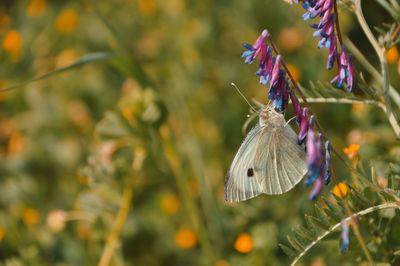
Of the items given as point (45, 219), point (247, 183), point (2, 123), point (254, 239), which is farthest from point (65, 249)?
point (2, 123)

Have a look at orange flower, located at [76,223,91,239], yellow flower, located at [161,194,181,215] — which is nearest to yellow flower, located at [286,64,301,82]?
yellow flower, located at [161,194,181,215]

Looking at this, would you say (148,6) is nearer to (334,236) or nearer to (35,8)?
(35,8)

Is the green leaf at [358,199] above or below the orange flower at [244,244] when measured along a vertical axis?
above

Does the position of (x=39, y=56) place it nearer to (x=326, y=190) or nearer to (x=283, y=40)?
(x=283, y=40)

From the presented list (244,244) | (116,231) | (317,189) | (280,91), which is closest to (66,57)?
(116,231)

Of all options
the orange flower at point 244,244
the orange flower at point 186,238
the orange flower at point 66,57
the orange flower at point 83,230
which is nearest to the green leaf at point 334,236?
the orange flower at point 244,244

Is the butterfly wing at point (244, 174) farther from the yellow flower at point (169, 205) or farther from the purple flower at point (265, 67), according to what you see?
the yellow flower at point (169, 205)

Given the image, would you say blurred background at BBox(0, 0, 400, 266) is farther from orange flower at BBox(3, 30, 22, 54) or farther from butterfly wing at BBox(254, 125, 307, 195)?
butterfly wing at BBox(254, 125, 307, 195)
